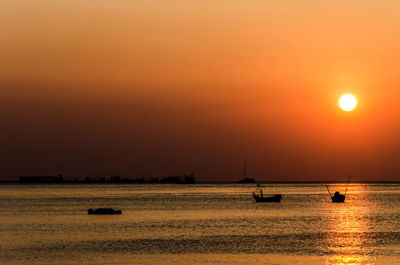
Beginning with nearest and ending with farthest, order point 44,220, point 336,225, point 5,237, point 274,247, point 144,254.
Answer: point 144,254
point 274,247
point 5,237
point 336,225
point 44,220

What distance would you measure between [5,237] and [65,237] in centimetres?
645

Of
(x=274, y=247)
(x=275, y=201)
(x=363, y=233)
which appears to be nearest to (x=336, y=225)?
(x=363, y=233)

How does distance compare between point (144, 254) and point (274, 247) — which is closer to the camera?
point (144, 254)

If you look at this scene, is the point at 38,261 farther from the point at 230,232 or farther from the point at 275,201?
the point at 275,201

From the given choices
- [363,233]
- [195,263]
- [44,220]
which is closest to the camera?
[195,263]

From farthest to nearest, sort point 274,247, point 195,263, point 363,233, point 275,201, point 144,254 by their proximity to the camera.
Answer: point 275,201, point 363,233, point 274,247, point 144,254, point 195,263

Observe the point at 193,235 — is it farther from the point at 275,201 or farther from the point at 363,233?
the point at 275,201

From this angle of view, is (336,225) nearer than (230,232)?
No

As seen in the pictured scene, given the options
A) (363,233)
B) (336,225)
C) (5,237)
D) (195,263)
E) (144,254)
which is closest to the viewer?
(195,263)

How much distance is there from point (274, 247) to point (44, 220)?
50.0 m

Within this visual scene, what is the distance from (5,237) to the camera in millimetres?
80188

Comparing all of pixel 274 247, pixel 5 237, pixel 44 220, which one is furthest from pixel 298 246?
pixel 44 220

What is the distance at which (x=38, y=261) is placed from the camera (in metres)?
60.2

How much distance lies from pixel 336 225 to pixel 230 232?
62.4 feet
